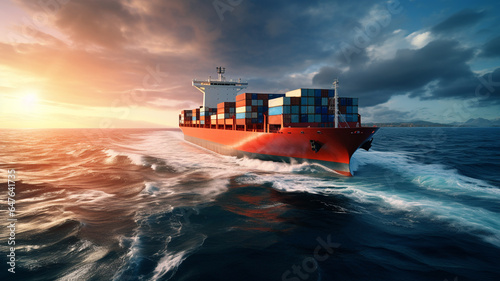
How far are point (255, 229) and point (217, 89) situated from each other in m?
49.6

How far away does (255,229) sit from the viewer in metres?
10.4

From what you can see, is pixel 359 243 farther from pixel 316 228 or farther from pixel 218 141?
pixel 218 141

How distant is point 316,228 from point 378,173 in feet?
53.8

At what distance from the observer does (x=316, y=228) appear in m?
10.5

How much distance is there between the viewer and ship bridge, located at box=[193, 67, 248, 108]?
2146 inches

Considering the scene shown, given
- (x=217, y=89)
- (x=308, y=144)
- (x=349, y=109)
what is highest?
(x=217, y=89)

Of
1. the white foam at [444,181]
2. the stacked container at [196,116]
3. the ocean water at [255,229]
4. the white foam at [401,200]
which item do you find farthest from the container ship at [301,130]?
the stacked container at [196,116]

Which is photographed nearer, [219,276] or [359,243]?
[219,276]

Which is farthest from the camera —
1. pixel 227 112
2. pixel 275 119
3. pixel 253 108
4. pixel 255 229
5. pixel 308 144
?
pixel 227 112

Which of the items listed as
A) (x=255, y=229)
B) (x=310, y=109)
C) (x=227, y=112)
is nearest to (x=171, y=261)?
(x=255, y=229)

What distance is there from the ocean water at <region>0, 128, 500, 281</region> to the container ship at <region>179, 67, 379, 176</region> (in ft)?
12.7

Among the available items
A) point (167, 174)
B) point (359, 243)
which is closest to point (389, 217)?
point (359, 243)

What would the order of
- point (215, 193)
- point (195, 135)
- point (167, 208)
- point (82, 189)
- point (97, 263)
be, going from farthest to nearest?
1. point (195, 135)
2. point (82, 189)
3. point (215, 193)
4. point (167, 208)
5. point (97, 263)

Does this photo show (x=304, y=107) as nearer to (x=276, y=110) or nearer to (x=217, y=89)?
(x=276, y=110)
